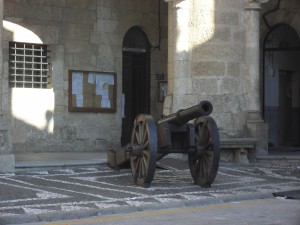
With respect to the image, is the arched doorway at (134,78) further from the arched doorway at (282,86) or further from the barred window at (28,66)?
the arched doorway at (282,86)

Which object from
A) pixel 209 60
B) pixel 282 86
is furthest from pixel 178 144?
pixel 282 86

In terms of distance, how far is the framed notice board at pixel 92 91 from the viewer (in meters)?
15.9

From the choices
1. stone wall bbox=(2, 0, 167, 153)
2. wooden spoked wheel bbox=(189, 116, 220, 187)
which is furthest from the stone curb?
stone wall bbox=(2, 0, 167, 153)

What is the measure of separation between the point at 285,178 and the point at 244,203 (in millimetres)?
3001

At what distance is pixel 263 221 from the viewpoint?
7551mm

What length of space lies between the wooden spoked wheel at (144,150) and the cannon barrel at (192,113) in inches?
15.7

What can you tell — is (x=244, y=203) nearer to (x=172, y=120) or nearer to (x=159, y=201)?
(x=159, y=201)

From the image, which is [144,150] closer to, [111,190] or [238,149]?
[111,190]

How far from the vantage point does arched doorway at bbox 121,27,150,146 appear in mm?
16984

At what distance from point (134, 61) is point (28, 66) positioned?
10.1 feet

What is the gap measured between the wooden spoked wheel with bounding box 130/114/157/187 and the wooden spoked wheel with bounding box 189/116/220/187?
88cm

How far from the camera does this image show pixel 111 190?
9.81 metres

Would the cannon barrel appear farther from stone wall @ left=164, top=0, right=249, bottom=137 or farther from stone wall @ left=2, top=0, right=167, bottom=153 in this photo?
stone wall @ left=2, top=0, right=167, bottom=153

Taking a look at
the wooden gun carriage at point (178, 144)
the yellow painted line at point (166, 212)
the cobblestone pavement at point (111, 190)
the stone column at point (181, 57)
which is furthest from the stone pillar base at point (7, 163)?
the yellow painted line at point (166, 212)
